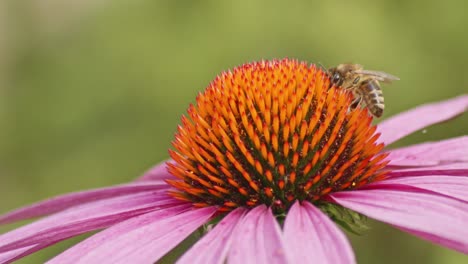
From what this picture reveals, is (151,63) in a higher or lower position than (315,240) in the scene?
higher

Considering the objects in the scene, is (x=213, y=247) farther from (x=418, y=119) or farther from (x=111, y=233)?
(x=418, y=119)

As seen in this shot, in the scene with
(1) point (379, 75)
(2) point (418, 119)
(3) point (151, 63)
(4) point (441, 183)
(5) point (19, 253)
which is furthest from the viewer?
(3) point (151, 63)

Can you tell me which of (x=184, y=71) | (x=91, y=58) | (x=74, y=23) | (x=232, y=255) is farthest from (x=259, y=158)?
(x=74, y=23)

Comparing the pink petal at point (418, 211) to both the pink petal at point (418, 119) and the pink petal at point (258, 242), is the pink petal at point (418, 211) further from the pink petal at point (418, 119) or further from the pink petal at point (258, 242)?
the pink petal at point (418, 119)

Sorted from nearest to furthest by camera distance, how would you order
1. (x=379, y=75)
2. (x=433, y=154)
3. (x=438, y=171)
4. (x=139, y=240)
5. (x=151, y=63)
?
(x=139, y=240) < (x=438, y=171) < (x=433, y=154) < (x=379, y=75) < (x=151, y=63)

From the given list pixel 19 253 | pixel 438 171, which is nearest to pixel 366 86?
pixel 438 171

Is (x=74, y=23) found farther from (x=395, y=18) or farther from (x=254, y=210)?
(x=254, y=210)

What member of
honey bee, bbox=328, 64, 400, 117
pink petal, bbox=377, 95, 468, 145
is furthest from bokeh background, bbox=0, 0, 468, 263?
honey bee, bbox=328, 64, 400, 117

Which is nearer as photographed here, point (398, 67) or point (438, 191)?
point (438, 191)
